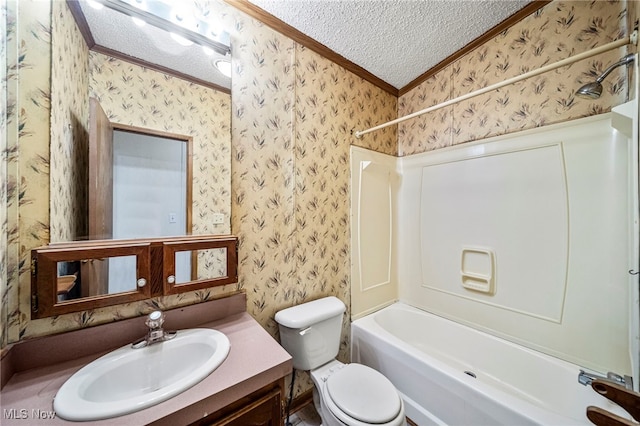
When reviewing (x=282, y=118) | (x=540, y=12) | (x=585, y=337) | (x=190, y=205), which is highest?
(x=540, y=12)

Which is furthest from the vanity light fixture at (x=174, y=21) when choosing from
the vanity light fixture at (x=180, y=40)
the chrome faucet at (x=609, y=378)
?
the chrome faucet at (x=609, y=378)

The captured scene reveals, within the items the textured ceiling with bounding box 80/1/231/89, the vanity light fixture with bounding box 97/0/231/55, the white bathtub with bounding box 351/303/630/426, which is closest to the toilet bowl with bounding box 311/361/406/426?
the white bathtub with bounding box 351/303/630/426

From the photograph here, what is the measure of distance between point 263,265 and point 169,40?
4.14ft

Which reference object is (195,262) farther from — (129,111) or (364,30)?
(364,30)

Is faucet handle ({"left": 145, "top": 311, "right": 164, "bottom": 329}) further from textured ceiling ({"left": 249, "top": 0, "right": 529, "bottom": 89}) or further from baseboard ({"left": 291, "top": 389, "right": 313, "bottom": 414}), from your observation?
textured ceiling ({"left": 249, "top": 0, "right": 529, "bottom": 89})

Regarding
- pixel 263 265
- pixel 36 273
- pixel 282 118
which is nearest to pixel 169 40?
pixel 282 118

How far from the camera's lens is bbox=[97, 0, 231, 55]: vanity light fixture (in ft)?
3.35

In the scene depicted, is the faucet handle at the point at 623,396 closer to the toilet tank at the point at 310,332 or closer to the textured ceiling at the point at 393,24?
the toilet tank at the point at 310,332

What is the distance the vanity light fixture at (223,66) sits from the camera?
1244mm

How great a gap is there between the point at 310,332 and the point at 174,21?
1809mm

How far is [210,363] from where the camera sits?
2.66 feet

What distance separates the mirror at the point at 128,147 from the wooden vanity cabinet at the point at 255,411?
1.80 ft

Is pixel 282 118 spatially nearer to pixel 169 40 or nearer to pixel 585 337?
pixel 169 40

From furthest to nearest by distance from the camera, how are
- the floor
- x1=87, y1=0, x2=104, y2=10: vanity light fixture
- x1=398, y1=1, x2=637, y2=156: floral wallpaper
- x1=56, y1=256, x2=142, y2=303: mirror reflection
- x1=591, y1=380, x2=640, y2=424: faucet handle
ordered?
the floor → x1=398, y1=1, x2=637, y2=156: floral wallpaper → x1=87, y1=0, x2=104, y2=10: vanity light fixture → x1=56, y1=256, x2=142, y2=303: mirror reflection → x1=591, y1=380, x2=640, y2=424: faucet handle
